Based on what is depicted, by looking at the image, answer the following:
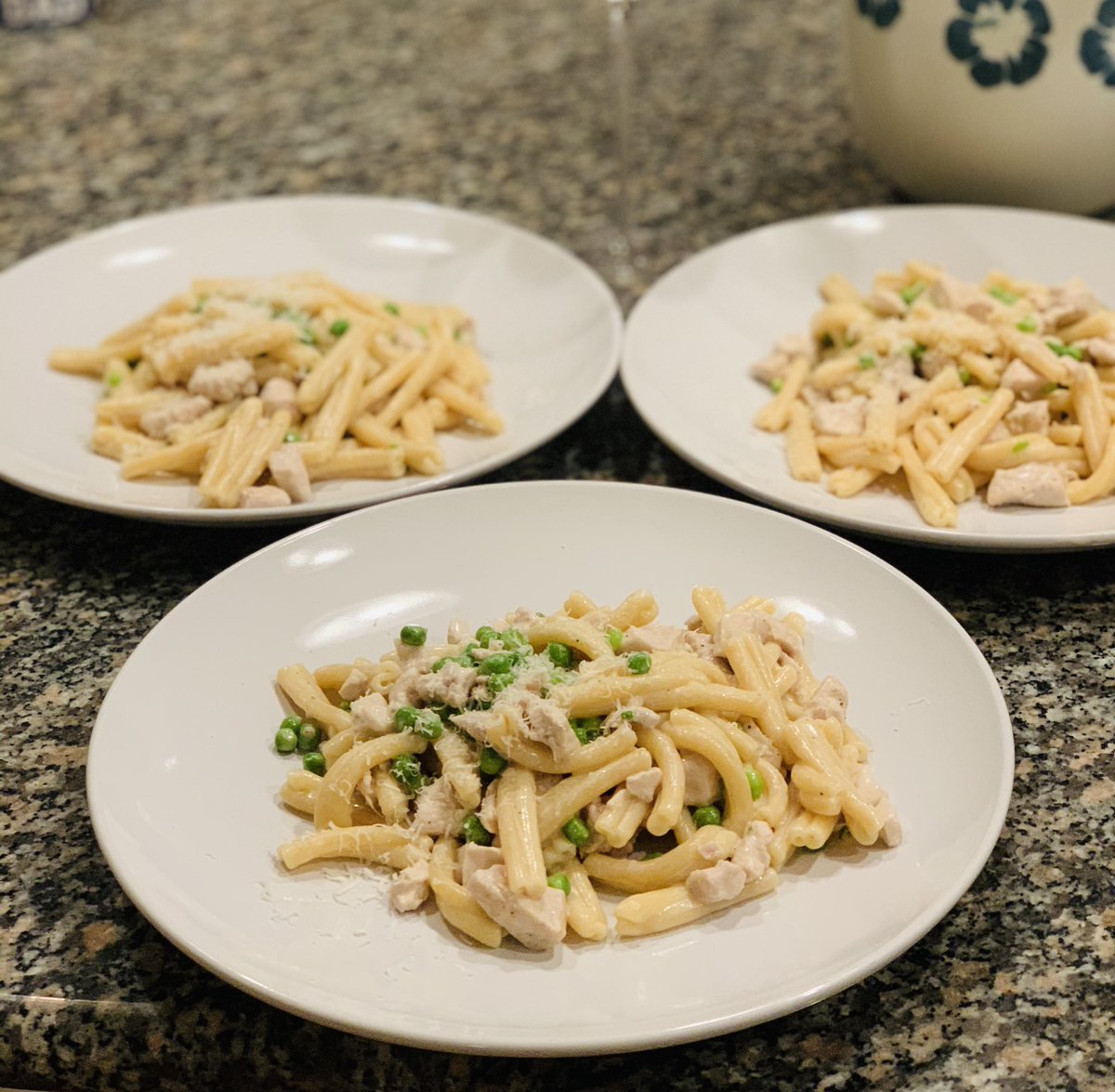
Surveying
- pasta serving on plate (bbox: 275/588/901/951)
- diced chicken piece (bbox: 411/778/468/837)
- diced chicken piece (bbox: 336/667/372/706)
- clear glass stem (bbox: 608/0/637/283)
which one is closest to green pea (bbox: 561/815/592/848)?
pasta serving on plate (bbox: 275/588/901/951)

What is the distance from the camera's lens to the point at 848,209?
298 centimetres

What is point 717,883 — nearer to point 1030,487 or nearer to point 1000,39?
point 1030,487

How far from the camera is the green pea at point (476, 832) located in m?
1.41

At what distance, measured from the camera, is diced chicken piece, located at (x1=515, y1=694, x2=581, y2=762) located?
1.39 m

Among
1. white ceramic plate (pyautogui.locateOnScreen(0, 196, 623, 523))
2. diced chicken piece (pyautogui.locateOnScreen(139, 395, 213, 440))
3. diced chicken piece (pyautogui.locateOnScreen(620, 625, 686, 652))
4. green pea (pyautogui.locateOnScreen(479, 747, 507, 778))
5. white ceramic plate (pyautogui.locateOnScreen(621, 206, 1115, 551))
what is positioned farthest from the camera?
diced chicken piece (pyautogui.locateOnScreen(139, 395, 213, 440))

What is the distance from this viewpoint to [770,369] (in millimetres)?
2289

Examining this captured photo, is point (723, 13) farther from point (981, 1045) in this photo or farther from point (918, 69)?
point (981, 1045)

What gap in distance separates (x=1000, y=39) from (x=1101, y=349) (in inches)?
28.5

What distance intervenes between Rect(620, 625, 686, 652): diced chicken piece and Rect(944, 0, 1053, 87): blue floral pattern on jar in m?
1.51

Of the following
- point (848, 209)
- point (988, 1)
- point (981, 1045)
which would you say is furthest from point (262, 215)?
point (981, 1045)

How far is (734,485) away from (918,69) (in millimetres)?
1168

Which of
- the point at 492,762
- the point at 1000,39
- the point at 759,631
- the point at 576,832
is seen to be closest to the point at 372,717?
the point at 492,762

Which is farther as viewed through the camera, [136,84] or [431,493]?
[136,84]

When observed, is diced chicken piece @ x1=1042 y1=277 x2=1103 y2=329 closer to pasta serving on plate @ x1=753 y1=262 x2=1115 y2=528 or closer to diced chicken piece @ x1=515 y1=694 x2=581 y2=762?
pasta serving on plate @ x1=753 y1=262 x2=1115 y2=528
